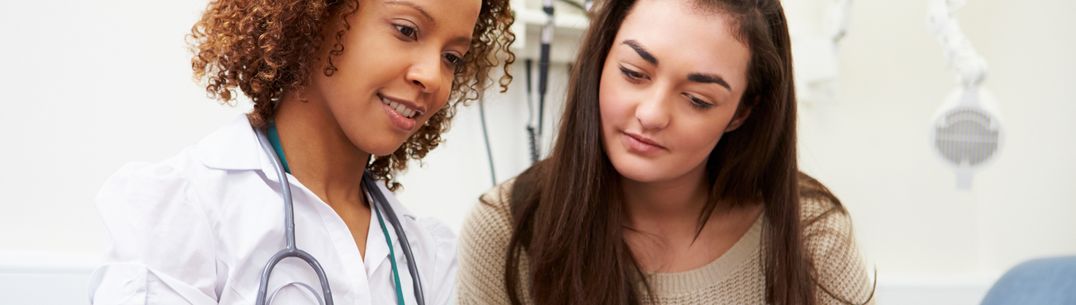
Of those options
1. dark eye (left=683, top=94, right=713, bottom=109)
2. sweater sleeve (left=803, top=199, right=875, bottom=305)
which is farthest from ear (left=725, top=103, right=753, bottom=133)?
sweater sleeve (left=803, top=199, right=875, bottom=305)

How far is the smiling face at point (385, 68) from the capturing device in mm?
784

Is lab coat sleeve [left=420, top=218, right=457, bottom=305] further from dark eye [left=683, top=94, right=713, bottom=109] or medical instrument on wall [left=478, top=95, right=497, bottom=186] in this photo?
medical instrument on wall [left=478, top=95, right=497, bottom=186]

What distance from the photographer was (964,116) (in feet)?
5.13

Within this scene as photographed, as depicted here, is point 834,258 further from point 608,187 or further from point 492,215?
point 492,215

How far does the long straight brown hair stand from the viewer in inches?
46.6

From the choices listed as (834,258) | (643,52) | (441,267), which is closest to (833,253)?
(834,258)

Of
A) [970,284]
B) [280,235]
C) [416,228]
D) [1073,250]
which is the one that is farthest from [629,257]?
[1073,250]

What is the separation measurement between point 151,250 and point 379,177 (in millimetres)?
322

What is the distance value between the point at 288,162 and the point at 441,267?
0.75ft

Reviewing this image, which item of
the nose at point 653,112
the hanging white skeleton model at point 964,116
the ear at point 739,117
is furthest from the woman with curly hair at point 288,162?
the hanging white skeleton model at point 964,116

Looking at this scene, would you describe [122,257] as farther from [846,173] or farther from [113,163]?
[846,173]

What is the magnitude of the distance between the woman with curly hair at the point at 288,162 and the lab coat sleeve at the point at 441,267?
0.06m

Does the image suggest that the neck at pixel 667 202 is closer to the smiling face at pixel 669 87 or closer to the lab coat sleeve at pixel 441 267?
the smiling face at pixel 669 87

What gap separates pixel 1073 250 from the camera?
6.68 feet
